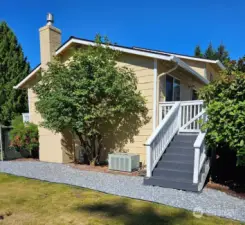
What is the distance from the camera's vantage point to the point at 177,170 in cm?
539

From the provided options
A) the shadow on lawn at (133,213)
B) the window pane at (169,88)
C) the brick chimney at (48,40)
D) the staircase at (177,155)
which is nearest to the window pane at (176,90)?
the window pane at (169,88)

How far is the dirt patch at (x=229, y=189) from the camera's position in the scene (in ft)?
15.7

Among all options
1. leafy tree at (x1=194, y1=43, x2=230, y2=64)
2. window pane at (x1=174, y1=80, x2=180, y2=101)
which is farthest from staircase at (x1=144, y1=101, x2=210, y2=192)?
leafy tree at (x1=194, y1=43, x2=230, y2=64)

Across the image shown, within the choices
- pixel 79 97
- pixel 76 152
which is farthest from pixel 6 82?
pixel 79 97

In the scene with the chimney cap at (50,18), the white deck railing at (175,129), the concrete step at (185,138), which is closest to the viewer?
the white deck railing at (175,129)

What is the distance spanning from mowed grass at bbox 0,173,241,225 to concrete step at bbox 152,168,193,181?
1409mm

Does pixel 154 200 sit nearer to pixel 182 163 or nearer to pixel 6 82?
pixel 182 163

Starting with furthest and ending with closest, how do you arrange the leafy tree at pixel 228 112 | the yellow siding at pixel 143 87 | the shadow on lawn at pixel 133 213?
the yellow siding at pixel 143 87 → the leafy tree at pixel 228 112 → the shadow on lawn at pixel 133 213

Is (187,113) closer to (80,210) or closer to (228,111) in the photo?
(228,111)

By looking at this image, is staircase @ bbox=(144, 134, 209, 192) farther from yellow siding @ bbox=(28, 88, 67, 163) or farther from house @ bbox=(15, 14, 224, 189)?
yellow siding @ bbox=(28, 88, 67, 163)

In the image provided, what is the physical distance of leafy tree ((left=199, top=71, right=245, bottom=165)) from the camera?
436cm

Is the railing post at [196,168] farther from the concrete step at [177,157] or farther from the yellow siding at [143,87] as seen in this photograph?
the yellow siding at [143,87]

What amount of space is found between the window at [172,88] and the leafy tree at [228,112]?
3.25 m

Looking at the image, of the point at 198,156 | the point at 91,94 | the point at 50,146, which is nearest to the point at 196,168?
the point at 198,156
